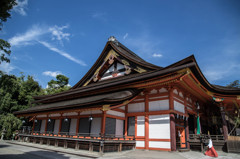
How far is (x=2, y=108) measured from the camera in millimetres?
24859

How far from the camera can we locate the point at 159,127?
12.6 metres

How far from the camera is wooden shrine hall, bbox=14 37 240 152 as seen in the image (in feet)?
38.8

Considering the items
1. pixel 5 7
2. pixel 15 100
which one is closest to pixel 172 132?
pixel 5 7

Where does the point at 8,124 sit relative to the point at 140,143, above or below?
above

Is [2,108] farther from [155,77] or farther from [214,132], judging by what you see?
[214,132]

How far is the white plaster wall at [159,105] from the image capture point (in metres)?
12.8

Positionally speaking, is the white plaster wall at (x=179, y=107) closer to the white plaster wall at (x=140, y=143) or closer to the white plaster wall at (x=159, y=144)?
the white plaster wall at (x=159, y=144)

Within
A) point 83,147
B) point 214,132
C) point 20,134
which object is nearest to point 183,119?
point 83,147

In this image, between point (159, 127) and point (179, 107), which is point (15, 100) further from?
point (179, 107)

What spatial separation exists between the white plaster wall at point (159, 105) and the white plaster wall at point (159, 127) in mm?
638

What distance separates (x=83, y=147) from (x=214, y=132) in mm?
18353

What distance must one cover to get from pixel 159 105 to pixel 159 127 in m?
1.77

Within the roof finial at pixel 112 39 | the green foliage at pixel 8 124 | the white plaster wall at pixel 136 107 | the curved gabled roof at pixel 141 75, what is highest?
the roof finial at pixel 112 39

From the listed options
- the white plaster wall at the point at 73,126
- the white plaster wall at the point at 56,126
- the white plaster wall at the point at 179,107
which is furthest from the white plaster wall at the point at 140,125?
the white plaster wall at the point at 56,126
